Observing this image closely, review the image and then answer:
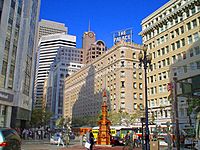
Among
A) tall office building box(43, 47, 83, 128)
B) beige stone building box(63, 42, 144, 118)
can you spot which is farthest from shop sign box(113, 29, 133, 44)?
tall office building box(43, 47, 83, 128)

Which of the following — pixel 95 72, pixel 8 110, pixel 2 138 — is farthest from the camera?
pixel 95 72

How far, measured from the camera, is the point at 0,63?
107ft

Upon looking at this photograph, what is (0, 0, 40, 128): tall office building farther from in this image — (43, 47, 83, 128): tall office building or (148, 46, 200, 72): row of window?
(43, 47, 83, 128): tall office building

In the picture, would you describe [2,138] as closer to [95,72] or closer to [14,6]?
[14,6]

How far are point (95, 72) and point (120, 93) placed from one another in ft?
73.7

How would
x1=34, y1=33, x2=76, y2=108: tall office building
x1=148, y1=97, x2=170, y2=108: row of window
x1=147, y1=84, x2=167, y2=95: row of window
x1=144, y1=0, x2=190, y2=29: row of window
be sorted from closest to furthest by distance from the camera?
x1=144, y1=0, x2=190, y2=29: row of window
x1=148, y1=97, x2=170, y2=108: row of window
x1=147, y1=84, x2=167, y2=95: row of window
x1=34, y1=33, x2=76, y2=108: tall office building

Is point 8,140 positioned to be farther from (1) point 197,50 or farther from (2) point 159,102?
(2) point 159,102

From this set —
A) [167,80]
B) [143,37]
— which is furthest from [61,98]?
[167,80]

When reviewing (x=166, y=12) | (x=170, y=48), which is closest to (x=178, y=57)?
(x=170, y=48)

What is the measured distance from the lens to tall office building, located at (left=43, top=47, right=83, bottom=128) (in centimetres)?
15639

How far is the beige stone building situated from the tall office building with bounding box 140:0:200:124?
1143 centimetres

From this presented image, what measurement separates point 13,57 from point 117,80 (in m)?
47.8

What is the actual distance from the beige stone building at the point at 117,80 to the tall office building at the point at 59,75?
170 ft

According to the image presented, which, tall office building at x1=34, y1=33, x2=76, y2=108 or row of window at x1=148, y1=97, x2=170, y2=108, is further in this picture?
tall office building at x1=34, y1=33, x2=76, y2=108
